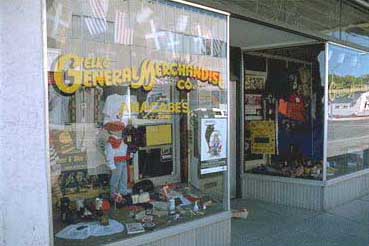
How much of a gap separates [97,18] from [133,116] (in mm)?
1107

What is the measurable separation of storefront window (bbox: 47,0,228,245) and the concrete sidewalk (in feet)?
3.25

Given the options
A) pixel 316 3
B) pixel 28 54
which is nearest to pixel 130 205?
pixel 28 54

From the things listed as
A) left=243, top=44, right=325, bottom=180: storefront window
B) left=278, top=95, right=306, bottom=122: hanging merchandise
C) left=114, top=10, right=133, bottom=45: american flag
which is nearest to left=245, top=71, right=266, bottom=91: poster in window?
left=243, top=44, right=325, bottom=180: storefront window

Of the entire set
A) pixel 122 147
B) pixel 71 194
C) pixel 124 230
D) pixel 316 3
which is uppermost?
pixel 316 3

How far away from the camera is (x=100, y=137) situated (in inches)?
174

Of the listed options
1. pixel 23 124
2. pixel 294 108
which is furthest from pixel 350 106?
pixel 23 124

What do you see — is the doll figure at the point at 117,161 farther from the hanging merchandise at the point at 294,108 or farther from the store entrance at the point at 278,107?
the hanging merchandise at the point at 294,108

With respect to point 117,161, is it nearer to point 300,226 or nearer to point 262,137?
point 300,226

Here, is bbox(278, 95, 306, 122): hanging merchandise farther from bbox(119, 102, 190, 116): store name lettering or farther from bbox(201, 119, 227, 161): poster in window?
bbox(119, 102, 190, 116): store name lettering

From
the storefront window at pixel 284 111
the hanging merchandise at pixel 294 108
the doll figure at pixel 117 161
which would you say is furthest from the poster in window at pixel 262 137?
the doll figure at pixel 117 161

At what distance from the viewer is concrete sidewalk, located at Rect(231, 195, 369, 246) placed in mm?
5434

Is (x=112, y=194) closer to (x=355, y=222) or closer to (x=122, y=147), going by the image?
(x=122, y=147)

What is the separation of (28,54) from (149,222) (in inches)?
77.8

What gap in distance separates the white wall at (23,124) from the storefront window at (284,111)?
183 inches
